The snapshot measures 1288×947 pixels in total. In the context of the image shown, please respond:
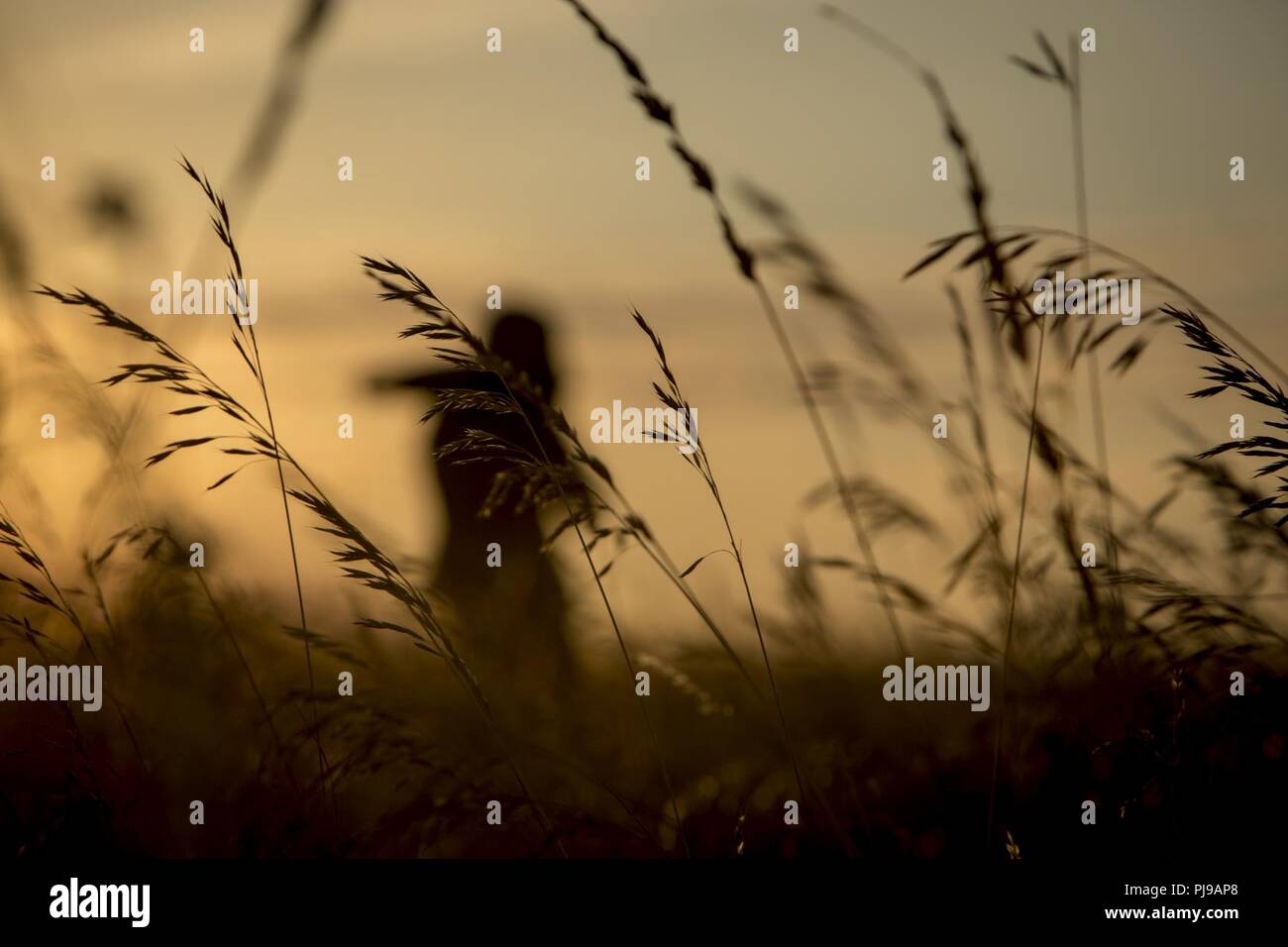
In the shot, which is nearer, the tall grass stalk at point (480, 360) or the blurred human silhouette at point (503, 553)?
the tall grass stalk at point (480, 360)

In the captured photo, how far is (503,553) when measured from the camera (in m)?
5.76

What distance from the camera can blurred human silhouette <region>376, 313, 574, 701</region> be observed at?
3.66 m

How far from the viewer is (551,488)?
171 cm

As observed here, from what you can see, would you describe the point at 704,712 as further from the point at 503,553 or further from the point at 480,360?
the point at 503,553

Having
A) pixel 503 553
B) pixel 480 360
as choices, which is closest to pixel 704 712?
pixel 480 360

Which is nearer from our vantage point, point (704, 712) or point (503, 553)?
point (704, 712)

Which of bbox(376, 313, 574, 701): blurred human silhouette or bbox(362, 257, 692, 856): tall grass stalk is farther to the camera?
bbox(376, 313, 574, 701): blurred human silhouette

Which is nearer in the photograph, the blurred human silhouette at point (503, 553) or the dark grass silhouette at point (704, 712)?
the dark grass silhouette at point (704, 712)

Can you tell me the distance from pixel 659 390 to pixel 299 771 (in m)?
1.40

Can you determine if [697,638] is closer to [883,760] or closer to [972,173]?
[883,760]

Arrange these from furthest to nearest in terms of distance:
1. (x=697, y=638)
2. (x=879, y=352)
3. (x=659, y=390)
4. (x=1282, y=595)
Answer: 1. (x=697, y=638)
2. (x=879, y=352)
3. (x=1282, y=595)
4. (x=659, y=390)

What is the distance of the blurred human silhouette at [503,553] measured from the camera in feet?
12.0

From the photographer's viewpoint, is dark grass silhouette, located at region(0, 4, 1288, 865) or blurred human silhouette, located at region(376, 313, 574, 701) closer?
dark grass silhouette, located at region(0, 4, 1288, 865)
